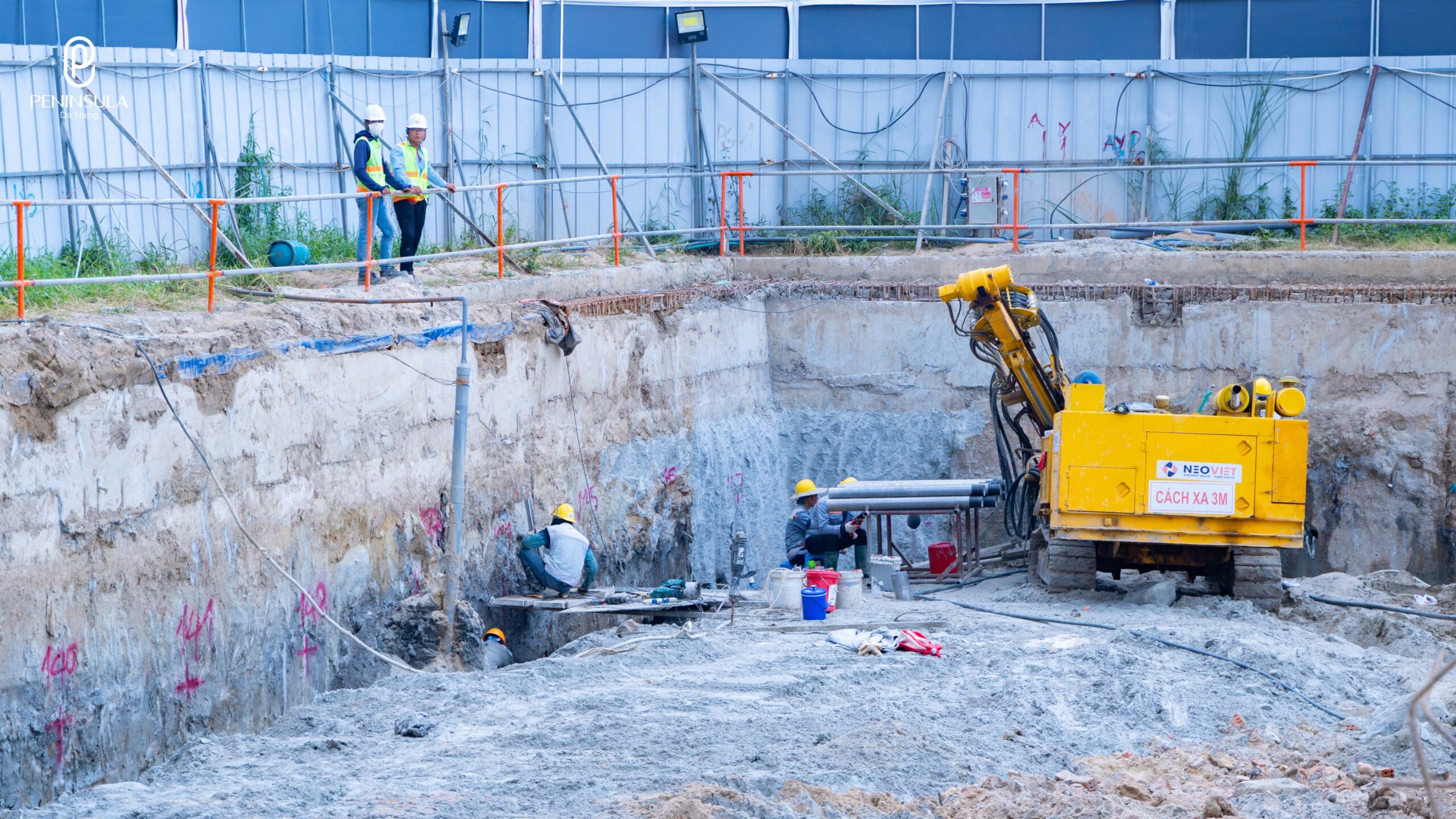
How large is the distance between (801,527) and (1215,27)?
10.8 m

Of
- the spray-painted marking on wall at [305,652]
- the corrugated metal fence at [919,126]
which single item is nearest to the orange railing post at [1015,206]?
the corrugated metal fence at [919,126]

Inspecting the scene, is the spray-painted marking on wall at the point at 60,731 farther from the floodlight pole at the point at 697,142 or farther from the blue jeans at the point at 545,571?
the floodlight pole at the point at 697,142

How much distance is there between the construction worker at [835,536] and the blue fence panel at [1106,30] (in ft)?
30.6

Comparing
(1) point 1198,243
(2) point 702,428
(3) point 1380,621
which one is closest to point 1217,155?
(1) point 1198,243

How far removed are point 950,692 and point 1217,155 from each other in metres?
12.9

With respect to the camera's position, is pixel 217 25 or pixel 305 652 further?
pixel 217 25

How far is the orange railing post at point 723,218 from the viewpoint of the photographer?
18562 mm

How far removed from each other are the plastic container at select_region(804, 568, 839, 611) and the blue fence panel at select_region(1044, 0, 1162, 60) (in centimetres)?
1128

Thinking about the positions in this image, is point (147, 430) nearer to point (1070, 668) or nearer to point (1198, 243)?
point (1070, 668)

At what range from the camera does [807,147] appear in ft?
64.2

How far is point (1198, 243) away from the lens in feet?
61.8

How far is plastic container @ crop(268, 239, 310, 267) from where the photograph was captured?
1325 cm

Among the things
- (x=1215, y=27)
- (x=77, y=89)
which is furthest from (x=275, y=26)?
(x=1215, y=27)

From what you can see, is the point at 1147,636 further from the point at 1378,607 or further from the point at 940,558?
the point at 940,558
